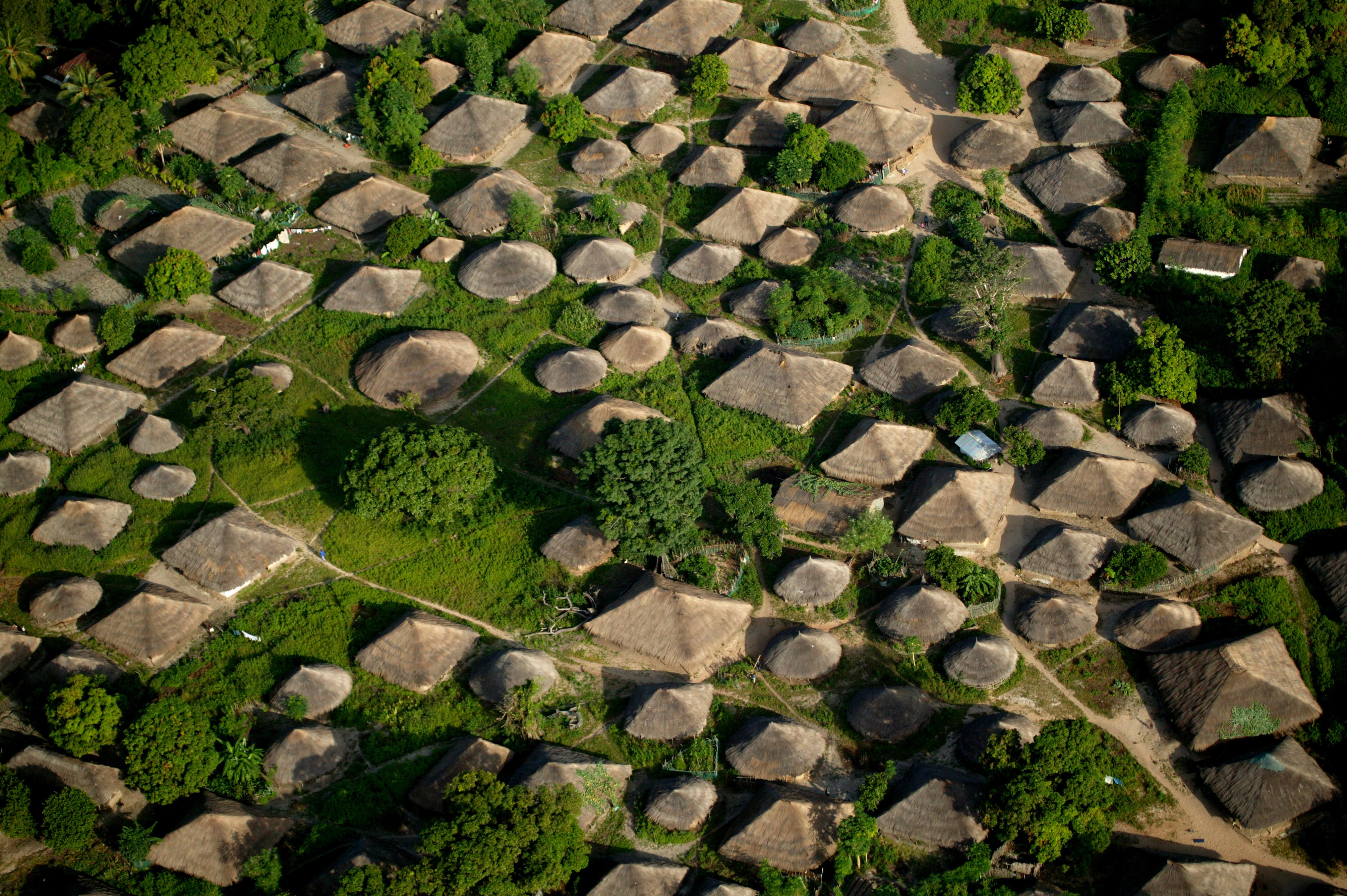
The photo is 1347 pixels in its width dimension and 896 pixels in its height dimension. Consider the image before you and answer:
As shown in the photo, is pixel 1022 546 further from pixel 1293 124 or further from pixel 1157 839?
pixel 1293 124

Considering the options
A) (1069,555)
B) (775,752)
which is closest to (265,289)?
(775,752)

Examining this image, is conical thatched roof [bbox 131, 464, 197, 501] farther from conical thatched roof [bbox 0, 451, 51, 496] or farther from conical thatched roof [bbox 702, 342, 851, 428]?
conical thatched roof [bbox 702, 342, 851, 428]

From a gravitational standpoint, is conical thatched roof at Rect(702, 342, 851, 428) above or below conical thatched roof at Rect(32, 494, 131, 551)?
above

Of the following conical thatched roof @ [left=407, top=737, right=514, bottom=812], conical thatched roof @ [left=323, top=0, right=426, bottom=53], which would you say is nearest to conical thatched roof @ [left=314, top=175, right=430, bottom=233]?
conical thatched roof @ [left=323, top=0, right=426, bottom=53]

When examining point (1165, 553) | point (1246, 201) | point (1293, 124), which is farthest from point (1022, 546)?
point (1293, 124)

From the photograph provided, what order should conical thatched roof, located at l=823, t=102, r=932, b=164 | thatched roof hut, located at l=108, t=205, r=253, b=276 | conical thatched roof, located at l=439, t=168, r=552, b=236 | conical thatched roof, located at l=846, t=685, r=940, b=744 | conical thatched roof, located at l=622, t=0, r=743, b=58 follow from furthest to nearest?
conical thatched roof, located at l=622, t=0, r=743, b=58, conical thatched roof, located at l=823, t=102, r=932, b=164, conical thatched roof, located at l=439, t=168, r=552, b=236, thatched roof hut, located at l=108, t=205, r=253, b=276, conical thatched roof, located at l=846, t=685, r=940, b=744

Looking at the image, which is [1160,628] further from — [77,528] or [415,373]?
[77,528]
